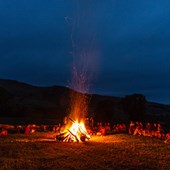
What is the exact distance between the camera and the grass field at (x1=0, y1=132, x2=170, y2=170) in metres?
10.7

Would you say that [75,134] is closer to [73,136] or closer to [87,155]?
[73,136]

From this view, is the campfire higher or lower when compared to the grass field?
higher

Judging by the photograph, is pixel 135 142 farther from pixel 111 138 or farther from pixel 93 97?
pixel 93 97

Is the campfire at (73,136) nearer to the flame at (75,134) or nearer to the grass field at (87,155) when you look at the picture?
the flame at (75,134)

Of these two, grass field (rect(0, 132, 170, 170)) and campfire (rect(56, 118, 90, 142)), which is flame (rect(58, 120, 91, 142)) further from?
grass field (rect(0, 132, 170, 170))

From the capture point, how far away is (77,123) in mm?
17266

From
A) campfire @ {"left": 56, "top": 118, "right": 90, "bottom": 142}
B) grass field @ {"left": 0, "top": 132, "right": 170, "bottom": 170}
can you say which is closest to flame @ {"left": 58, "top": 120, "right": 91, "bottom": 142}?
campfire @ {"left": 56, "top": 118, "right": 90, "bottom": 142}

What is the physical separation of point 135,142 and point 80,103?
6893 mm

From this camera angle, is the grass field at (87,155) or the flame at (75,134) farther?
the flame at (75,134)

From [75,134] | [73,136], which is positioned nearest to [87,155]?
[73,136]

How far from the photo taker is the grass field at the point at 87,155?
422 inches

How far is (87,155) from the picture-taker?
12.4 m

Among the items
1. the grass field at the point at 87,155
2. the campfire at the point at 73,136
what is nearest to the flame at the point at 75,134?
the campfire at the point at 73,136

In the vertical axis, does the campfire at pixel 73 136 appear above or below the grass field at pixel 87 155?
above
